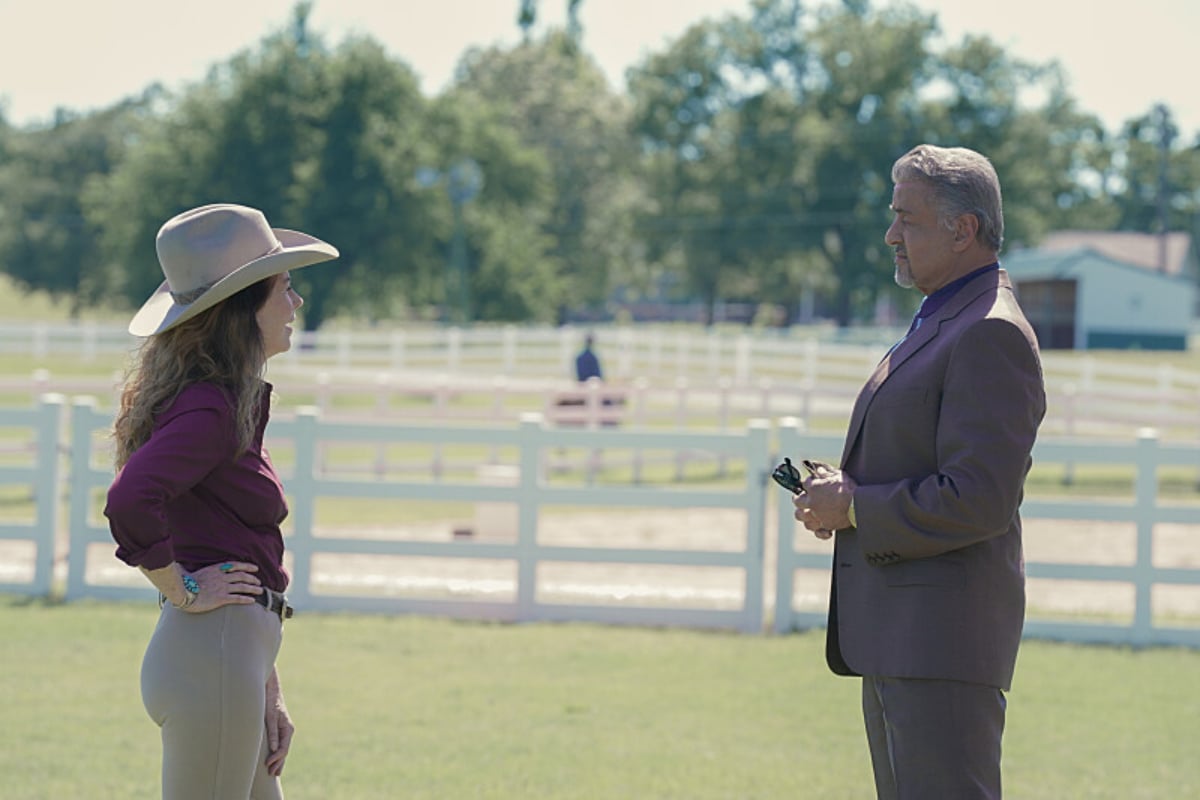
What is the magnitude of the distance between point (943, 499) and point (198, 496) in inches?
62.5

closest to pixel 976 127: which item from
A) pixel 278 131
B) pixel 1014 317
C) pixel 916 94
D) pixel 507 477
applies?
pixel 916 94

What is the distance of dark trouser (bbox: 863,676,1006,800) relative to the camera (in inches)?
138

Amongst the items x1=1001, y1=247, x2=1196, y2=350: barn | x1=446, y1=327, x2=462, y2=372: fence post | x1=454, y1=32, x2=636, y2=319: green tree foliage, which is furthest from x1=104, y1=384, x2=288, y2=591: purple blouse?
x1=454, y1=32, x2=636, y2=319: green tree foliage

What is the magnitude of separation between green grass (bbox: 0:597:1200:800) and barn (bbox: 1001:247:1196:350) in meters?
58.1

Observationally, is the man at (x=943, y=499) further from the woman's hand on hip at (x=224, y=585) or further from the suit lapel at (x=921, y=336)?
the woman's hand on hip at (x=224, y=585)

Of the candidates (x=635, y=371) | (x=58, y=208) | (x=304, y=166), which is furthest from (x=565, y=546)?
(x=58, y=208)

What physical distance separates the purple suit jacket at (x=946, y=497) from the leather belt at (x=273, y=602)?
127 centimetres

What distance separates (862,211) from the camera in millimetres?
72750

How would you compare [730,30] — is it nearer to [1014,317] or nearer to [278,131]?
[278,131]

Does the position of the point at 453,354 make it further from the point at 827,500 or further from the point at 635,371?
the point at 827,500

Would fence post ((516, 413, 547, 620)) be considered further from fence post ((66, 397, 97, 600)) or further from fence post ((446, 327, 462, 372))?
fence post ((446, 327, 462, 372))

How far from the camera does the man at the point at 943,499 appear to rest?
3.43 metres

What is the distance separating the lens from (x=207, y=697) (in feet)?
11.1

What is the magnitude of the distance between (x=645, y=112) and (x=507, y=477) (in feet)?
222
